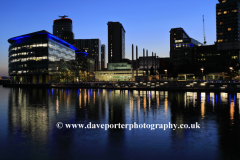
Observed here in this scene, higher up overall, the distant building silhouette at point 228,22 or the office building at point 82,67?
the distant building silhouette at point 228,22

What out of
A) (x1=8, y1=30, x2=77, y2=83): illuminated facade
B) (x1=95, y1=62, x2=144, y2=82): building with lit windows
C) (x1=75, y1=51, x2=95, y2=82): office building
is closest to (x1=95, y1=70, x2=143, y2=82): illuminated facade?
(x1=95, y1=62, x2=144, y2=82): building with lit windows

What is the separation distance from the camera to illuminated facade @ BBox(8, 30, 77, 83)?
113 meters

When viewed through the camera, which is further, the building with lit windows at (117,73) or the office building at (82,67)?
the building with lit windows at (117,73)

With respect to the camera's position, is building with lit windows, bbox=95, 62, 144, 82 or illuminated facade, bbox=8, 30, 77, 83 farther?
building with lit windows, bbox=95, 62, 144, 82

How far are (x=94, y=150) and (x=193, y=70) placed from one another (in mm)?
116022

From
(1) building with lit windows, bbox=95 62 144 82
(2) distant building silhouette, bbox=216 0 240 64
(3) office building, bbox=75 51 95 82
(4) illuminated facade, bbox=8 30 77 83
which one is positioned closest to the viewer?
(4) illuminated facade, bbox=8 30 77 83

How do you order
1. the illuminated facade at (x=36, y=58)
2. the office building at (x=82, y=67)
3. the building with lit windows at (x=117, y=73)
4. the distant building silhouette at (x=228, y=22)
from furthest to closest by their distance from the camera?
the building with lit windows at (x=117, y=73) → the office building at (x=82, y=67) → the distant building silhouette at (x=228, y=22) → the illuminated facade at (x=36, y=58)

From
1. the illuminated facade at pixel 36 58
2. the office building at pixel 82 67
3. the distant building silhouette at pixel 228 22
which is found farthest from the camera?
the office building at pixel 82 67

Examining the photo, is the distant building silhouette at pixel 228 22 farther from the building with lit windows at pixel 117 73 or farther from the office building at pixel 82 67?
the office building at pixel 82 67

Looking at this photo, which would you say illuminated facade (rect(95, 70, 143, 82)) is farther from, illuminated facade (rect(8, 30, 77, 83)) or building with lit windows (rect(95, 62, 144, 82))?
illuminated facade (rect(8, 30, 77, 83))

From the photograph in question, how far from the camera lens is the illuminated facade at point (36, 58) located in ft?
372

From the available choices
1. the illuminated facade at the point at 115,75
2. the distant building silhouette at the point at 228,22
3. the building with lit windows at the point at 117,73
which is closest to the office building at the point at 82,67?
the building with lit windows at the point at 117,73

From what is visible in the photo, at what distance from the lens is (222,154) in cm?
770

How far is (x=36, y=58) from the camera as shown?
11544cm
